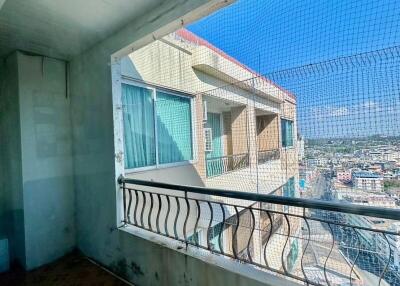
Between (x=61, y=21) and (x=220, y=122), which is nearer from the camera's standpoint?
(x=61, y=21)

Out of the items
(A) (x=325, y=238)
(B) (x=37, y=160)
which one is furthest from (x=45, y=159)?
(A) (x=325, y=238)

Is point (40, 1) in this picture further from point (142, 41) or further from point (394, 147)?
point (394, 147)

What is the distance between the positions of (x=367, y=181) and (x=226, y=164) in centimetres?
426

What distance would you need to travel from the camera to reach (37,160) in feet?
9.06

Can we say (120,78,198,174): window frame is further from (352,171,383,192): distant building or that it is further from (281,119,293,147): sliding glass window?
(352,171,383,192): distant building

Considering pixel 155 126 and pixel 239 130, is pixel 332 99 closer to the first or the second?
pixel 155 126

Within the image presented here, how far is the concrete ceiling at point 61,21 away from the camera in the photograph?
6.28 ft

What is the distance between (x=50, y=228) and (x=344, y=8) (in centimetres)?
352

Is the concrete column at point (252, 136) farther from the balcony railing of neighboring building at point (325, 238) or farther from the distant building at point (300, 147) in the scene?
the balcony railing of neighboring building at point (325, 238)

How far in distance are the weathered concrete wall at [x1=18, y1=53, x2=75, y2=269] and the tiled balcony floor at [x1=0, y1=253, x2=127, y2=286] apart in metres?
0.14

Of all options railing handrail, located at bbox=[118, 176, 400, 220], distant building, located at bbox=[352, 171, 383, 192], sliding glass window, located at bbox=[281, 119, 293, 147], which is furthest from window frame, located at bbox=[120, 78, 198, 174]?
distant building, located at bbox=[352, 171, 383, 192]

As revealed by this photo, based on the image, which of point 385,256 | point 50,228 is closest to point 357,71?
point 385,256

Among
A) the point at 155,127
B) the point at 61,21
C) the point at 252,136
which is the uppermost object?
the point at 61,21

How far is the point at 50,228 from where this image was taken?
2.84m
